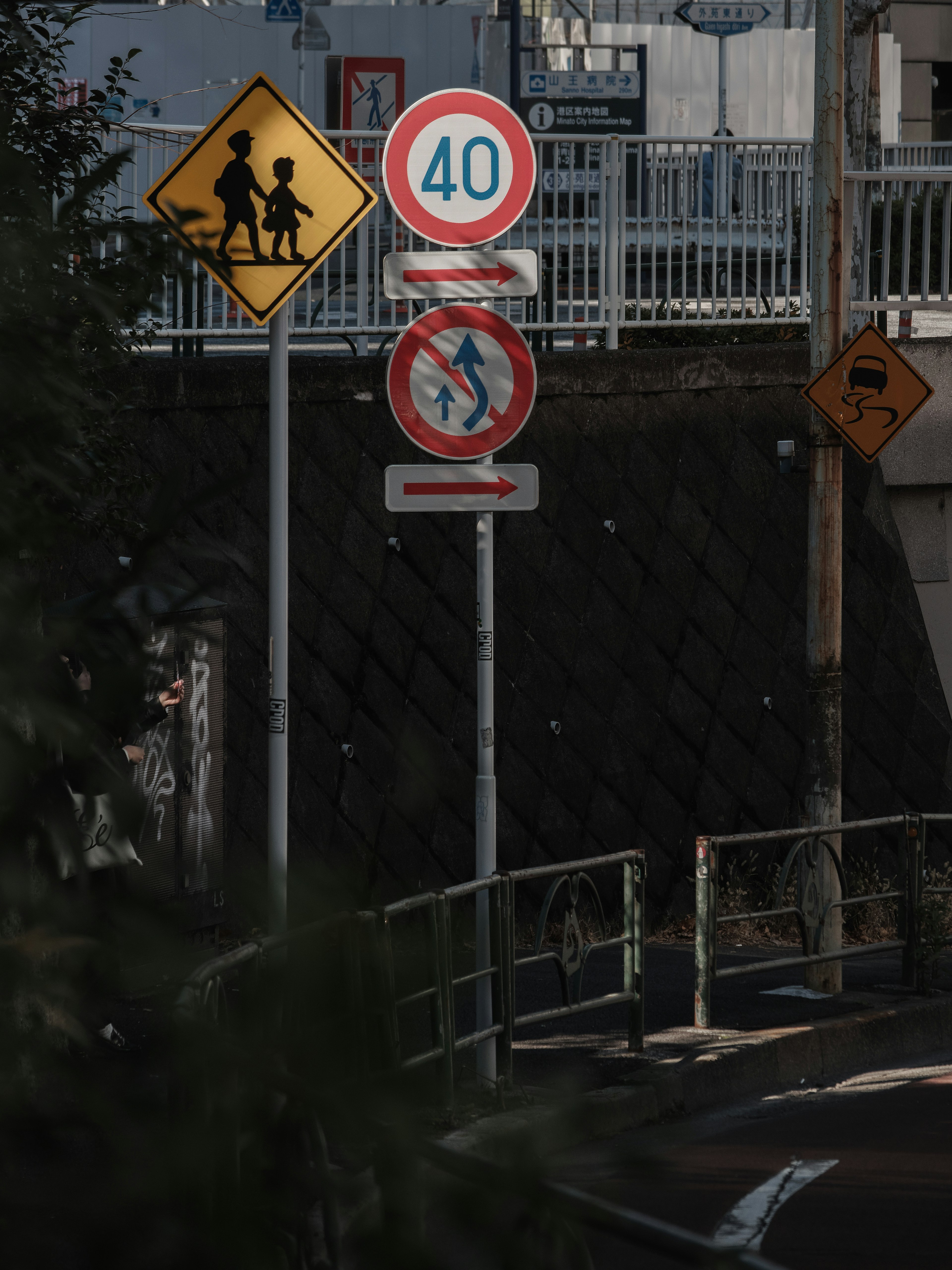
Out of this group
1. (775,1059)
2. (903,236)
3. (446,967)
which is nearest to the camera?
(446,967)

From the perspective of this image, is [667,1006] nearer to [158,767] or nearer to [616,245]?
[158,767]

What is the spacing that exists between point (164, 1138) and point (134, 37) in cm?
2603

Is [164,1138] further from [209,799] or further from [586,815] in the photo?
[586,815]

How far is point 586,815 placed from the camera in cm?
962

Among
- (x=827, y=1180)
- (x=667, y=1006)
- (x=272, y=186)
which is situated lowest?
(x=827, y=1180)

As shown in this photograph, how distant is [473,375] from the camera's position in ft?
18.9

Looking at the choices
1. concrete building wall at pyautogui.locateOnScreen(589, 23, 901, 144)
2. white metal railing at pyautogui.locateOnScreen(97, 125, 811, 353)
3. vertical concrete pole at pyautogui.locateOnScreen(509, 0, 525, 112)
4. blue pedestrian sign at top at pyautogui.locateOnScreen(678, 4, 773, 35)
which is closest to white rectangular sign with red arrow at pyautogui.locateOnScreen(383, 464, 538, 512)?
white metal railing at pyautogui.locateOnScreen(97, 125, 811, 353)

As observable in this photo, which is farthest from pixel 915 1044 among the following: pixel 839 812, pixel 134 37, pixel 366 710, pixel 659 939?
pixel 134 37

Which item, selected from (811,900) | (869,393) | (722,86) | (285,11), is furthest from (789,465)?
(722,86)

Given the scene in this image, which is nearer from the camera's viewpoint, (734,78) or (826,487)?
(826,487)

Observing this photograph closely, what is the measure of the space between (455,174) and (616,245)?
193 inches

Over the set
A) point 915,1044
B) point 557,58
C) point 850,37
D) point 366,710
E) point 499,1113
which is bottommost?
point 915,1044

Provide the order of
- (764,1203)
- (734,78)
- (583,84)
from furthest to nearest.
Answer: (734,78) → (583,84) → (764,1203)

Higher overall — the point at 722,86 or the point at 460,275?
the point at 722,86
